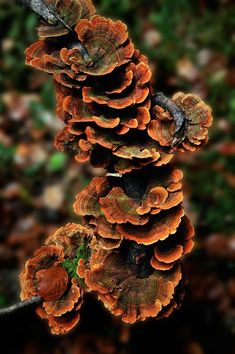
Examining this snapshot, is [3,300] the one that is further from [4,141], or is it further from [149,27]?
[149,27]

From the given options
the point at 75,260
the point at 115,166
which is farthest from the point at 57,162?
the point at 115,166

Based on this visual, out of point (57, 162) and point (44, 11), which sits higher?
point (44, 11)

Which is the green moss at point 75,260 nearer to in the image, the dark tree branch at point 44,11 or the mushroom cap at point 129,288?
the mushroom cap at point 129,288

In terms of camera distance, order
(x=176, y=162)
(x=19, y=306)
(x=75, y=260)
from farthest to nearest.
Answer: (x=176, y=162), (x=75, y=260), (x=19, y=306)

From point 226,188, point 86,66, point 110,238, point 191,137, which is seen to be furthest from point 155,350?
point 86,66

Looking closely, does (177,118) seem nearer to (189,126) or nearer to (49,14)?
(189,126)
